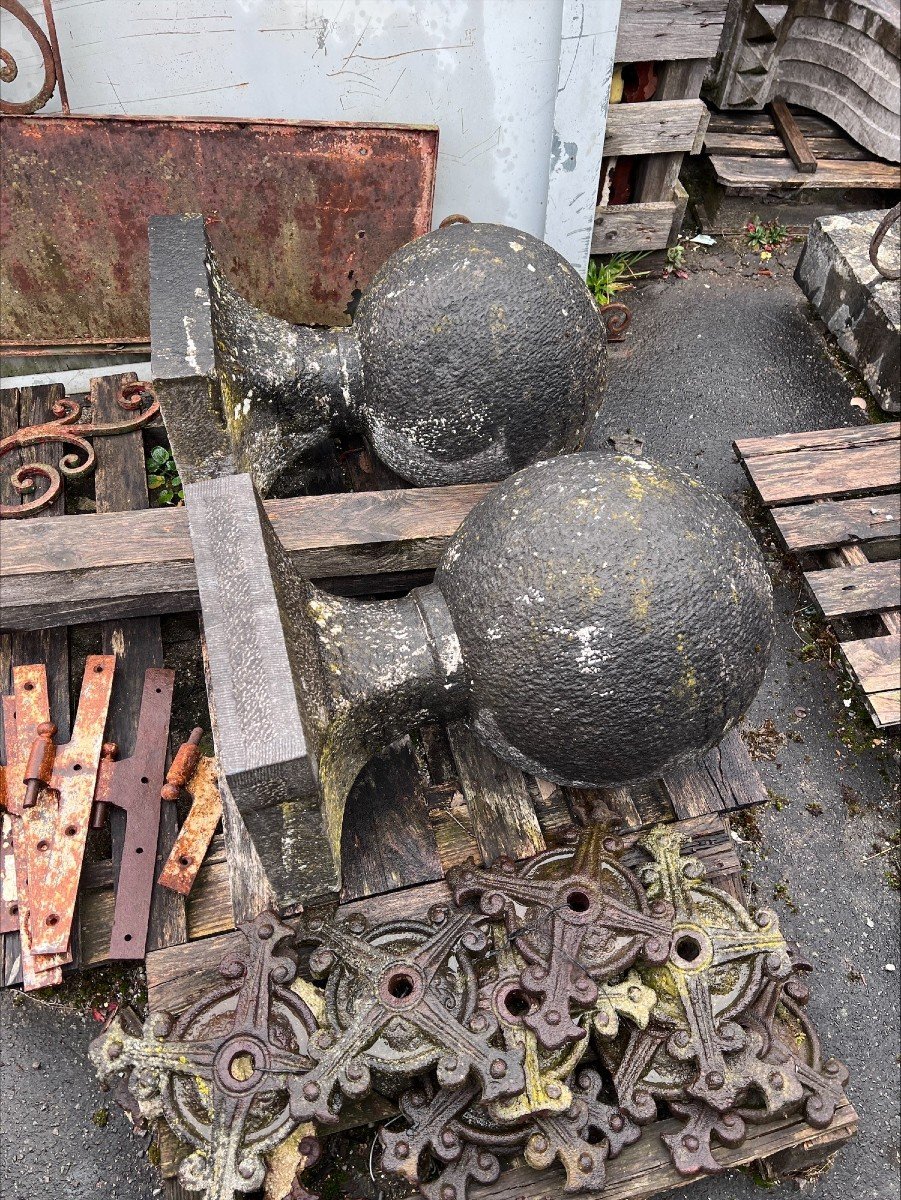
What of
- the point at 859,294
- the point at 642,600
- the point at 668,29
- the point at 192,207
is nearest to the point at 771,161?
the point at 668,29

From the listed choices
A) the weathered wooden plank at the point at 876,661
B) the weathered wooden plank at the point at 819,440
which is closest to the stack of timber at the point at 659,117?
the weathered wooden plank at the point at 819,440

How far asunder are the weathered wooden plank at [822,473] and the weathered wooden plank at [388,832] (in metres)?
2.04

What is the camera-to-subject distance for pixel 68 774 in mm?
2627

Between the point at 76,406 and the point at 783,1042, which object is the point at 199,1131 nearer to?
the point at 783,1042

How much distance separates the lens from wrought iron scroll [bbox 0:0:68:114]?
289 cm

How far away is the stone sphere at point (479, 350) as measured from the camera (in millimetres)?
2604

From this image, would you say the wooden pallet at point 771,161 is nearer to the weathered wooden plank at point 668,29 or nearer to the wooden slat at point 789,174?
the wooden slat at point 789,174

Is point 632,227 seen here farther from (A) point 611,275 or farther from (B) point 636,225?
(A) point 611,275

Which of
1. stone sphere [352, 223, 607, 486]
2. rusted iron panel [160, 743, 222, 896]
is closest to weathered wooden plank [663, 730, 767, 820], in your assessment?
stone sphere [352, 223, 607, 486]

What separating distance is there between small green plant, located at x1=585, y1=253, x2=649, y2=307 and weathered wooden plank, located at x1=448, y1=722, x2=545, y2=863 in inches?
122

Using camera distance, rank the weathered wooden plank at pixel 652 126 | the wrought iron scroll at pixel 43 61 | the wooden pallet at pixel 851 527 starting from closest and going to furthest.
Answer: the wrought iron scroll at pixel 43 61 → the wooden pallet at pixel 851 527 → the weathered wooden plank at pixel 652 126

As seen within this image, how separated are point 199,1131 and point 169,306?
222 cm

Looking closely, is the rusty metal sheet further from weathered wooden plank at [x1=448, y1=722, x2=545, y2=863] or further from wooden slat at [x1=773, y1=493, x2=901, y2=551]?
weathered wooden plank at [x1=448, y1=722, x2=545, y2=863]

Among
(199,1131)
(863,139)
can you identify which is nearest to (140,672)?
(199,1131)
